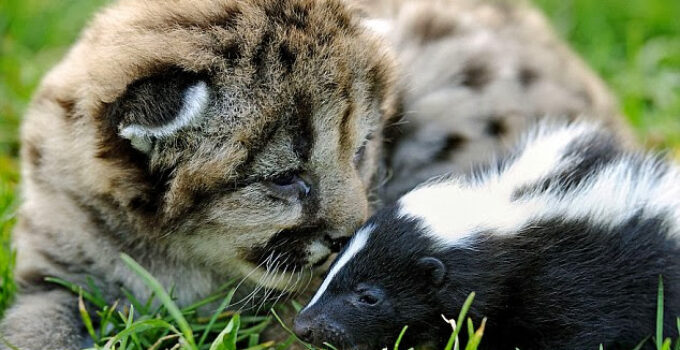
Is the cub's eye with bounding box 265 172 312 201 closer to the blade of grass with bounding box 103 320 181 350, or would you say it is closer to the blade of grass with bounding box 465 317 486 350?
the blade of grass with bounding box 103 320 181 350

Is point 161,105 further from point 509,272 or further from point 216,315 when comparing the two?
point 509,272

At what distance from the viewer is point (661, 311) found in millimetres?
3760

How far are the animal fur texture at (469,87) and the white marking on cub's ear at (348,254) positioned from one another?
1.00 m

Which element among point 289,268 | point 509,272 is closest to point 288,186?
point 289,268

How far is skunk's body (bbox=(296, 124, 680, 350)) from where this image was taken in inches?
148

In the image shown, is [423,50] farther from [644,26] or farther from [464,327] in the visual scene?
[644,26]

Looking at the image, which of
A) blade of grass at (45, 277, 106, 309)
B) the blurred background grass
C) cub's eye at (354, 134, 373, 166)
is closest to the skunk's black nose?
cub's eye at (354, 134, 373, 166)

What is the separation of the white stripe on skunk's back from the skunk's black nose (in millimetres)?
548

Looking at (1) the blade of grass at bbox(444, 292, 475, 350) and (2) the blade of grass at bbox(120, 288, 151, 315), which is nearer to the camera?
(1) the blade of grass at bbox(444, 292, 475, 350)

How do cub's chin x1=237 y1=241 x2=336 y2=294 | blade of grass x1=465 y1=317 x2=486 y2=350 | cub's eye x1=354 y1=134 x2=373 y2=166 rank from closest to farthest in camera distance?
blade of grass x1=465 y1=317 x2=486 y2=350 → cub's chin x1=237 y1=241 x2=336 y2=294 → cub's eye x1=354 y1=134 x2=373 y2=166

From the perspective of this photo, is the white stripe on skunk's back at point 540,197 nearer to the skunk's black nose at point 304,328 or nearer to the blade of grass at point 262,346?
the skunk's black nose at point 304,328

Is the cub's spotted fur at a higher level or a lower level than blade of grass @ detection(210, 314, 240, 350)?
higher

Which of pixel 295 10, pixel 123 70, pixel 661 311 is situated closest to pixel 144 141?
pixel 123 70

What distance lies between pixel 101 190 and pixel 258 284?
739 millimetres
